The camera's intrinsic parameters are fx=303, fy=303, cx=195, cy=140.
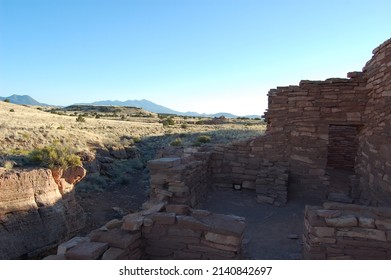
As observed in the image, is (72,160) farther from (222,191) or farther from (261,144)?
(261,144)

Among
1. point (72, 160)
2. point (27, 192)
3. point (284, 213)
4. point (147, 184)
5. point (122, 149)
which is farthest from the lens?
point (122, 149)

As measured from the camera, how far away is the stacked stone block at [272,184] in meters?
8.29

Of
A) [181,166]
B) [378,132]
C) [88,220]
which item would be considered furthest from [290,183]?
[88,220]

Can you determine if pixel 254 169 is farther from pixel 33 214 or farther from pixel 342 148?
pixel 33 214

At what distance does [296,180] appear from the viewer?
852cm

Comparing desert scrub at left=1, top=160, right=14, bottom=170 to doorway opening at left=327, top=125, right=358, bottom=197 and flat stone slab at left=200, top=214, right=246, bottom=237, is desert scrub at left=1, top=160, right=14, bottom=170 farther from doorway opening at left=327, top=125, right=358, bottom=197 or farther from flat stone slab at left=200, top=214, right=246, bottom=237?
doorway opening at left=327, top=125, right=358, bottom=197

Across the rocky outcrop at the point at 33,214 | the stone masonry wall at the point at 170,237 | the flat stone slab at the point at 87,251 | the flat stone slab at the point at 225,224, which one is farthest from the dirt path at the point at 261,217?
the flat stone slab at the point at 87,251

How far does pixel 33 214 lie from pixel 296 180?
8.38 metres

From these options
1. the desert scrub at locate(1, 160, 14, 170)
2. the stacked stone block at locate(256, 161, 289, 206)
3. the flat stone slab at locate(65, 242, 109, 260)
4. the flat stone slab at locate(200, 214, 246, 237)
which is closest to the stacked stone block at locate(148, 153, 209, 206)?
the flat stone slab at locate(200, 214, 246, 237)

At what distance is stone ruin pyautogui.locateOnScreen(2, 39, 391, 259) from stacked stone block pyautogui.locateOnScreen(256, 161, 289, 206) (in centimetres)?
3

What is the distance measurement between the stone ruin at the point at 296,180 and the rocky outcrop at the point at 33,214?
5.33 metres

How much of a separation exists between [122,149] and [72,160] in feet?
19.9

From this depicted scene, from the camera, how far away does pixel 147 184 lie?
611 inches

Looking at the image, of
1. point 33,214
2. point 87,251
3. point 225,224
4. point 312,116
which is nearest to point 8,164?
point 33,214
